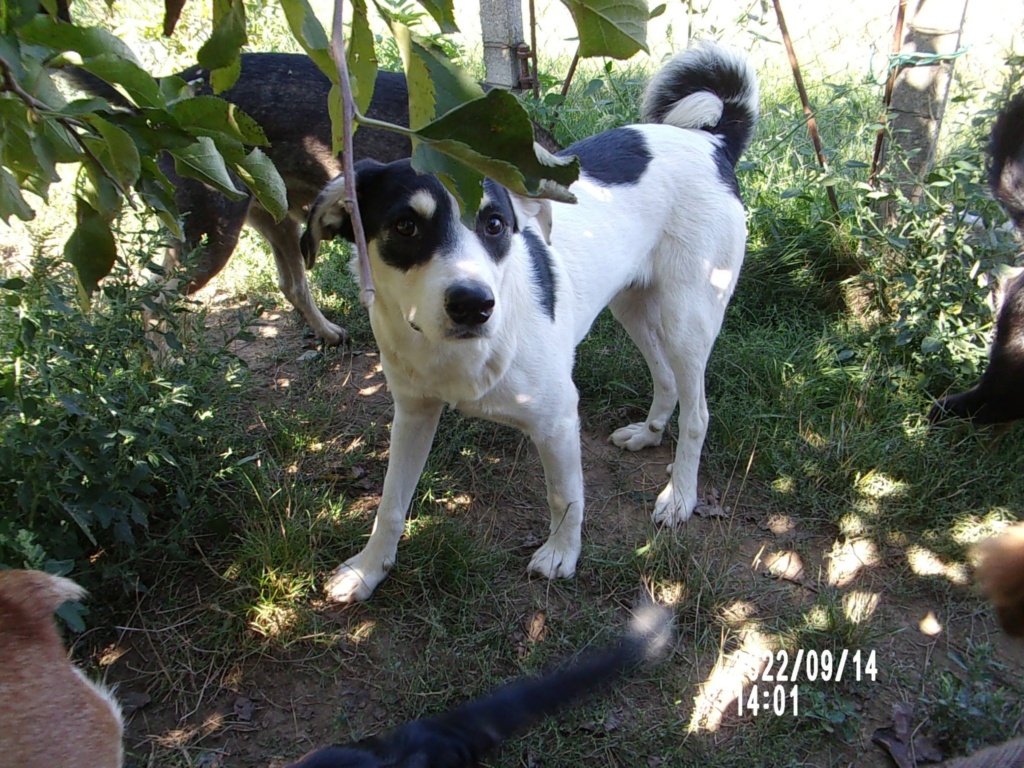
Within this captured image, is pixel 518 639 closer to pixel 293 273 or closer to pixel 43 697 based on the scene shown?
pixel 43 697

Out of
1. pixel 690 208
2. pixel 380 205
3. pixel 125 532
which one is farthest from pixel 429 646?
pixel 690 208

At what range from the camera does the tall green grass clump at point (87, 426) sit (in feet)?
6.48

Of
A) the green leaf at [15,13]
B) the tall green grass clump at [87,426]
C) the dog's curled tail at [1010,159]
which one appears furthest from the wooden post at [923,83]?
the green leaf at [15,13]

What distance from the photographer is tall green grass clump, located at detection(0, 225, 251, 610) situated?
1974 mm

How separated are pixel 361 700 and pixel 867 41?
17.8ft

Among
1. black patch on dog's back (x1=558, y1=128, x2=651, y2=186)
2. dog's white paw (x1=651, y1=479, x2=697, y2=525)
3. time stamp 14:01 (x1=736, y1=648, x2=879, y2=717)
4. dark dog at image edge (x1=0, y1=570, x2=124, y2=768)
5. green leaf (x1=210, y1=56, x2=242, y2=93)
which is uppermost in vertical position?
green leaf (x1=210, y1=56, x2=242, y2=93)

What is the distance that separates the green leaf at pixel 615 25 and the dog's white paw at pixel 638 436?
2.59 m

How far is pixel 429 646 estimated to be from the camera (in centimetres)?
230

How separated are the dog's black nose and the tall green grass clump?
0.87 meters

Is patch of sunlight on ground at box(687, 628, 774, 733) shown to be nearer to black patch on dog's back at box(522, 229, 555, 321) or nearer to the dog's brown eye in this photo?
black patch on dog's back at box(522, 229, 555, 321)

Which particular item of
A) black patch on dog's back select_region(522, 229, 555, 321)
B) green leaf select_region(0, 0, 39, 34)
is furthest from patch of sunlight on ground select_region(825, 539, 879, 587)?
green leaf select_region(0, 0, 39, 34)

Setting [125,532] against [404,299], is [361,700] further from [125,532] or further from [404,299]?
[404,299]

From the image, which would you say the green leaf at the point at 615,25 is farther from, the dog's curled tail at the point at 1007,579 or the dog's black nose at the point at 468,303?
the dog's black nose at the point at 468,303

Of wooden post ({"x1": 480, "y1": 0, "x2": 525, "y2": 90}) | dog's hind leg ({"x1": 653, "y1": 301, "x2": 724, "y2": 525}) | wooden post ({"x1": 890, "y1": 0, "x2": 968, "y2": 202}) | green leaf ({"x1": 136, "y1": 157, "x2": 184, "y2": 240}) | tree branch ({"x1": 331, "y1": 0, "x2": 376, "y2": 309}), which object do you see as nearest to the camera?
tree branch ({"x1": 331, "y1": 0, "x2": 376, "y2": 309})
